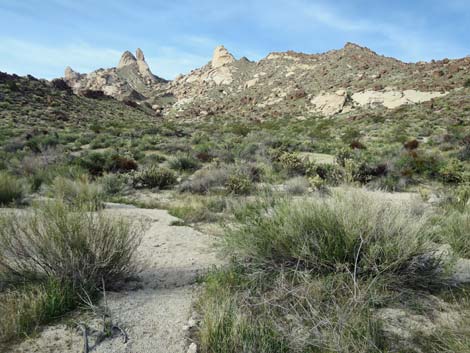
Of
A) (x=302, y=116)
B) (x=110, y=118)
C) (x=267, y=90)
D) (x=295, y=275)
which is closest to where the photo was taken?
(x=295, y=275)

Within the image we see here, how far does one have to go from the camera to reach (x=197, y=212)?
5961 mm

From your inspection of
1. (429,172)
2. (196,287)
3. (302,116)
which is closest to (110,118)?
(302,116)

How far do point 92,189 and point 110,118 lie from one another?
32.9 meters

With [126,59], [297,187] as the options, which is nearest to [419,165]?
[297,187]

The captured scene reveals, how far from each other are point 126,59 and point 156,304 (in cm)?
11992

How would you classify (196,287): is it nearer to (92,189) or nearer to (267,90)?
(92,189)

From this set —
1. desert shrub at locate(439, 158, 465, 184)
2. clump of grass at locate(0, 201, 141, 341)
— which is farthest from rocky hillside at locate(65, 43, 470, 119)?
clump of grass at locate(0, 201, 141, 341)

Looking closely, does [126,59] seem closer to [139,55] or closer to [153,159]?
[139,55]

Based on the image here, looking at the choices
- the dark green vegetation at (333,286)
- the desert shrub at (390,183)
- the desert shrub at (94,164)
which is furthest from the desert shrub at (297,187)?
the desert shrub at (94,164)

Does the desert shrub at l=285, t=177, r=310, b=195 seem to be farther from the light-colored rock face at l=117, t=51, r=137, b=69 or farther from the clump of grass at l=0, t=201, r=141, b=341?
the light-colored rock face at l=117, t=51, r=137, b=69

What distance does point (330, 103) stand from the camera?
42438 mm

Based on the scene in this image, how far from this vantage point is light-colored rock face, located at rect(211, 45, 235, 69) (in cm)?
8066

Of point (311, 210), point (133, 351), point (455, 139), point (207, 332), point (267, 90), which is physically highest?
point (267, 90)

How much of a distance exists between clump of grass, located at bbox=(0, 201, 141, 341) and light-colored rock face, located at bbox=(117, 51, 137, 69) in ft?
383
